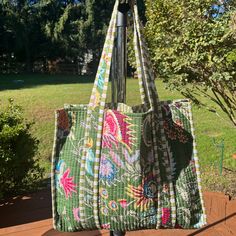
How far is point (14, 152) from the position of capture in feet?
10.4

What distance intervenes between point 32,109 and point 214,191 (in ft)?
19.3

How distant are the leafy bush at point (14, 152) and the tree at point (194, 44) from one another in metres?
1.48

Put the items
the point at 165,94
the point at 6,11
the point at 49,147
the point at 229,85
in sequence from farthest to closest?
the point at 6,11 → the point at 165,94 → the point at 49,147 → the point at 229,85

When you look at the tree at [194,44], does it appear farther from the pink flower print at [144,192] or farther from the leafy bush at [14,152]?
the pink flower print at [144,192]

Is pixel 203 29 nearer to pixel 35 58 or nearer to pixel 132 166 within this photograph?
pixel 132 166

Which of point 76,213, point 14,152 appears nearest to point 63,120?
point 76,213

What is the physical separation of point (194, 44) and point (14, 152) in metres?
1.87

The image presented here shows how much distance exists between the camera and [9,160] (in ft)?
9.95

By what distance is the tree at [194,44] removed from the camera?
3262 millimetres

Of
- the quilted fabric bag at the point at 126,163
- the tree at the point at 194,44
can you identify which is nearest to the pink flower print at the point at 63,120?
the quilted fabric bag at the point at 126,163

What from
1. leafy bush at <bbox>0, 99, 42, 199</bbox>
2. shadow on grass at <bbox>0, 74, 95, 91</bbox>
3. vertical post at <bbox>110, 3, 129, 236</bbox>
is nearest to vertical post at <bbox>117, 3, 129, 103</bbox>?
vertical post at <bbox>110, 3, 129, 236</bbox>

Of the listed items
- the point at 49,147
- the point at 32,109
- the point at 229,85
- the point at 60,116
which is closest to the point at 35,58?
the point at 32,109

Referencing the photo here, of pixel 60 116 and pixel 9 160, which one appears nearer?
pixel 60 116

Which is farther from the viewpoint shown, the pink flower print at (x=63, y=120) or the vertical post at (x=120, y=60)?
the vertical post at (x=120, y=60)
